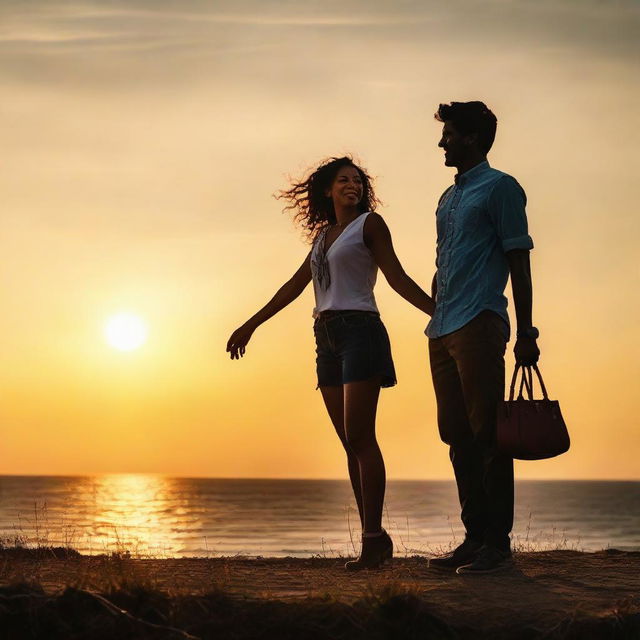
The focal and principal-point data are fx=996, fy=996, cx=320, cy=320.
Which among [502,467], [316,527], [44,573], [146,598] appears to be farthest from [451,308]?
[316,527]

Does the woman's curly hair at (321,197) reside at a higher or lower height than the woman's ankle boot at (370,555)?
higher

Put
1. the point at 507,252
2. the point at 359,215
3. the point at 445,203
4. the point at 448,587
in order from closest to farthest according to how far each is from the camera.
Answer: the point at 448,587
the point at 507,252
the point at 445,203
the point at 359,215

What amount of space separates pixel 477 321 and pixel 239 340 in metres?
1.99

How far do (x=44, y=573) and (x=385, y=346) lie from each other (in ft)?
8.38

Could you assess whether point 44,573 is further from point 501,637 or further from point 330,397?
point 501,637

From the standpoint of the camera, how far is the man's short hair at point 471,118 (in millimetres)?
6285

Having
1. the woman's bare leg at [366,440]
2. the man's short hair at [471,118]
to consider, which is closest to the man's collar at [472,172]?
the man's short hair at [471,118]

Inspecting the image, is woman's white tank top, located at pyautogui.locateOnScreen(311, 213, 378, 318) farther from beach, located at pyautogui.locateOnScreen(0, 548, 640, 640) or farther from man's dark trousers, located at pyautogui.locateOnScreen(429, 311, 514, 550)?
beach, located at pyautogui.locateOnScreen(0, 548, 640, 640)

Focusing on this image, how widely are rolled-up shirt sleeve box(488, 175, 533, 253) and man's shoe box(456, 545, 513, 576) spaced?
Answer: 1812 millimetres

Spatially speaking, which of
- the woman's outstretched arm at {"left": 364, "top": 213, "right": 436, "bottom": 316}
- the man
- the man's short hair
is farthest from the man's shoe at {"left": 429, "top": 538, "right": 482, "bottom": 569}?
the man's short hair

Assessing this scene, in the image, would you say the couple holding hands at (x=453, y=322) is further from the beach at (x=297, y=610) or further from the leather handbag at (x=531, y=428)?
the beach at (x=297, y=610)

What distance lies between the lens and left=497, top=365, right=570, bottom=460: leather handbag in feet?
18.6

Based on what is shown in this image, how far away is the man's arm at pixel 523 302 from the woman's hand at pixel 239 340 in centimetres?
213

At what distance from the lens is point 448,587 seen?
544cm
